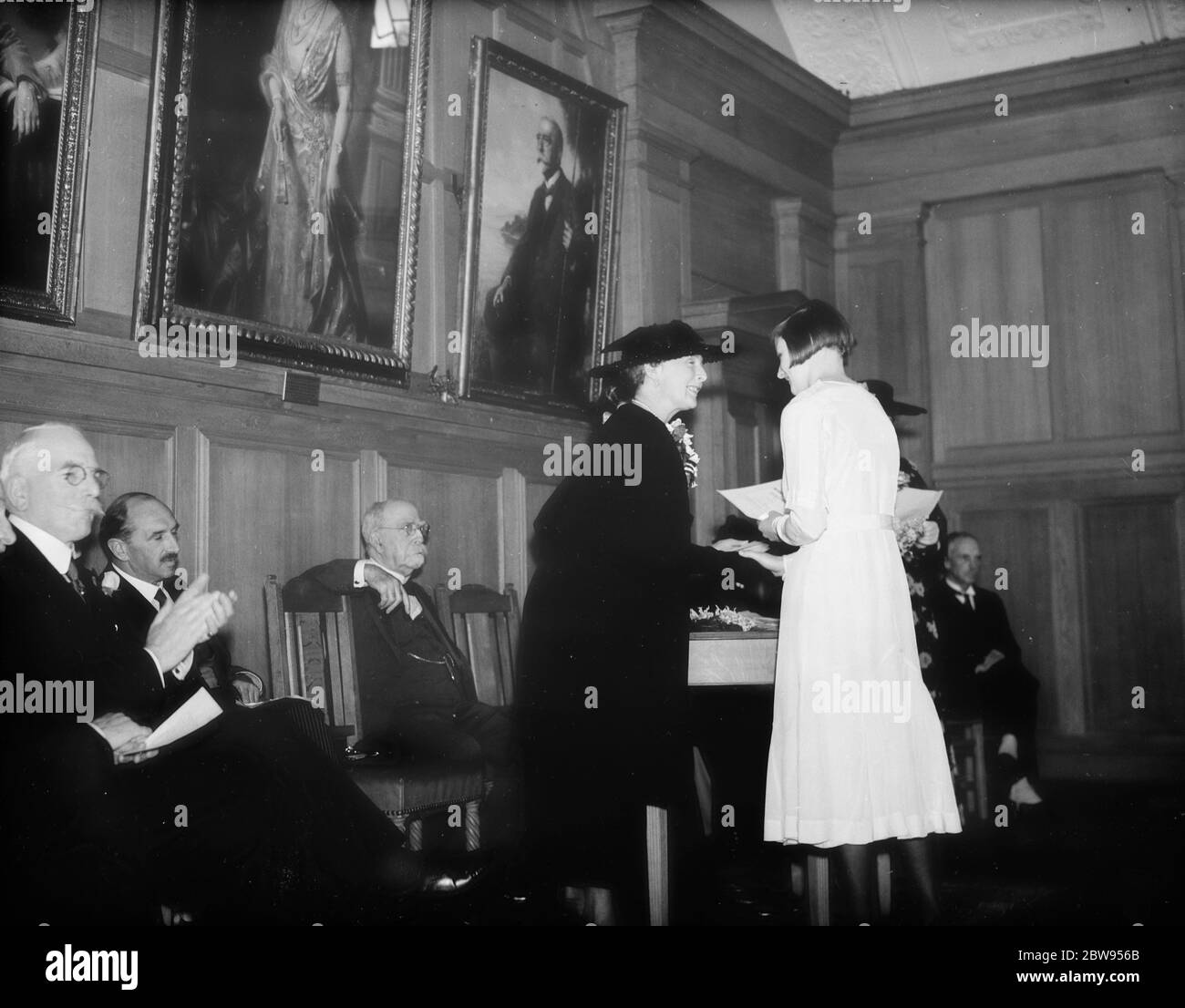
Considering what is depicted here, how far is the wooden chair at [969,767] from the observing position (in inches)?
229

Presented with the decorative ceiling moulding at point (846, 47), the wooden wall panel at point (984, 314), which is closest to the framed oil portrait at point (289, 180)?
the decorative ceiling moulding at point (846, 47)

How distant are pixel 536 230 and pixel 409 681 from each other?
94.3 inches

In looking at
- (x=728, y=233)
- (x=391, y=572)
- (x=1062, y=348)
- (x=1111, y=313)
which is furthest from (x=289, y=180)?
(x=1111, y=313)

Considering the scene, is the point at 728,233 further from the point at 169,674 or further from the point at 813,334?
the point at 169,674

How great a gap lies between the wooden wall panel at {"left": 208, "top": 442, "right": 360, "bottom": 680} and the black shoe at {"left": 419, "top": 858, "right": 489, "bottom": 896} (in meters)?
1.39

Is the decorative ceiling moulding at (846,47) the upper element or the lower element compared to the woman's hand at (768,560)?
upper

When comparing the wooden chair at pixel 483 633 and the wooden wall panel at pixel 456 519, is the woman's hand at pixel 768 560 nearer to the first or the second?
the wooden chair at pixel 483 633

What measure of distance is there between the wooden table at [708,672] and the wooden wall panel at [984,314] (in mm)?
5152

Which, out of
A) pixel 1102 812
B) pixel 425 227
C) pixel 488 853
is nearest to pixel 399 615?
pixel 488 853

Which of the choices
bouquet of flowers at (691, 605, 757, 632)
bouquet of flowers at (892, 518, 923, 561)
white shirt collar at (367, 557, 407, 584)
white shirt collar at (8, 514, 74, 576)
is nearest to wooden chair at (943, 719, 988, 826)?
bouquet of flowers at (892, 518, 923, 561)

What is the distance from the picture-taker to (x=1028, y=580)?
26.4ft

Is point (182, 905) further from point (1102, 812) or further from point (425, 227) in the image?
point (1102, 812)
